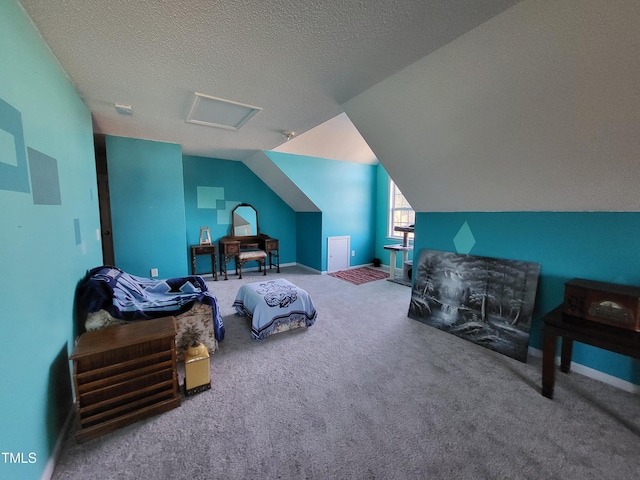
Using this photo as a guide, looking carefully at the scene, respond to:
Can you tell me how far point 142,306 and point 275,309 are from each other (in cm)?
118

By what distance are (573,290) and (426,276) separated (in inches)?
54.2

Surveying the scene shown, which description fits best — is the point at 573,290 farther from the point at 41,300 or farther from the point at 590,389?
the point at 41,300

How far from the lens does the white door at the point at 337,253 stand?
523 centimetres

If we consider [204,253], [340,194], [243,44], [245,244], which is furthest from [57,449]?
[340,194]

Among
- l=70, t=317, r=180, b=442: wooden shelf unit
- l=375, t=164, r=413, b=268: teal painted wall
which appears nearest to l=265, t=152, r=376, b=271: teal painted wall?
l=375, t=164, r=413, b=268: teal painted wall

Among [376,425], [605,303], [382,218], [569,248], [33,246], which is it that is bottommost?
[376,425]

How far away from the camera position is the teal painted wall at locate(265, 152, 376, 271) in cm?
464

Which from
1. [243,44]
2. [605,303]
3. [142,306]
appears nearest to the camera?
[243,44]

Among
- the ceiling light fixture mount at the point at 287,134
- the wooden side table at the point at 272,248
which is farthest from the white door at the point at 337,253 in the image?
the ceiling light fixture mount at the point at 287,134

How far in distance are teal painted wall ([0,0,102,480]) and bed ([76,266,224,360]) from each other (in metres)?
→ 0.13

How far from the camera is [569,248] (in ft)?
6.75

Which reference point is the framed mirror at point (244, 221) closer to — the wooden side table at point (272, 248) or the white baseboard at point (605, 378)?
the wooden side table at point (272, 248)

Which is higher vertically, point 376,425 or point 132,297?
point 132,297

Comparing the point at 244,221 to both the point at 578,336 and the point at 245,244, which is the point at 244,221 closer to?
the point at 245,244
